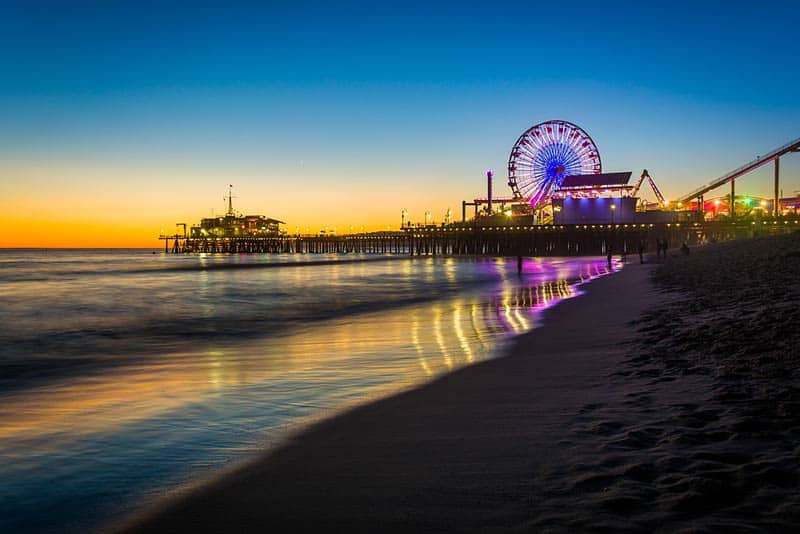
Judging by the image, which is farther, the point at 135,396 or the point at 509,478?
the point at 135,396

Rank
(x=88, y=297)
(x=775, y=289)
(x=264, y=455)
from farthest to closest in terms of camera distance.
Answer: (x=88, y=297), (x=775, y=289), (x=264, y=455)

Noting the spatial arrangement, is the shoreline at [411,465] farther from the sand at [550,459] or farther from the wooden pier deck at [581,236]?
the wooden pier deck at [581,236]

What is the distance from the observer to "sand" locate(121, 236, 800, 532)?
319 cm

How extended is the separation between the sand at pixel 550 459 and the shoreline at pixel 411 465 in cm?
1

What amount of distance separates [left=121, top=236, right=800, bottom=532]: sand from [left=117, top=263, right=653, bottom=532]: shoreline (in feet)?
0.05

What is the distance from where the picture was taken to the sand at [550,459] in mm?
3186

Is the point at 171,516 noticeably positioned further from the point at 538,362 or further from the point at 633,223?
→ the point at 633,223

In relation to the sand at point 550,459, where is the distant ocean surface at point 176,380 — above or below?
below

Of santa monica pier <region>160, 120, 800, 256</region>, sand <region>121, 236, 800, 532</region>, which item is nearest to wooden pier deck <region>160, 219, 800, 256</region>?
santa monica pier <region>160, 120, 800, 256</region>

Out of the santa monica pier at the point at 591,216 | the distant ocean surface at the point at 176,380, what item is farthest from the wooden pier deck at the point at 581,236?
the distant ocean surface at the point at 176,380

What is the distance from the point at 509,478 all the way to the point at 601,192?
95.8 metres

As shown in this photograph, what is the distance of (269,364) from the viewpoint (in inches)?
381

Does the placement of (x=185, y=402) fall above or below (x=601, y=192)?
below

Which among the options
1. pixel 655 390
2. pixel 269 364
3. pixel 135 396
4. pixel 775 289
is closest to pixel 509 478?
pixel 655 390
